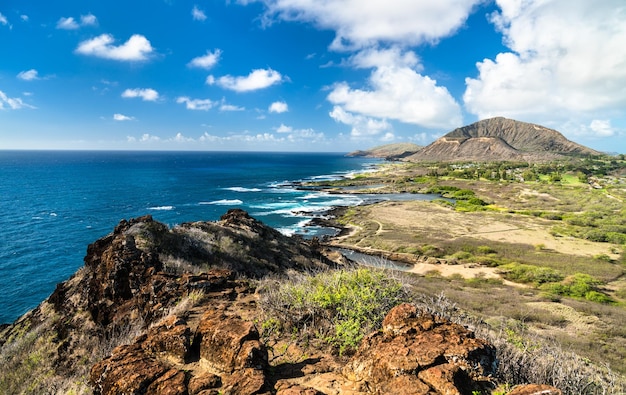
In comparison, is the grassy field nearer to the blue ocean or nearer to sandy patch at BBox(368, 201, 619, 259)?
sandy patch at BBox(368, 201, 619, 259)

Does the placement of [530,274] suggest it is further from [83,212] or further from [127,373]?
[83,212]

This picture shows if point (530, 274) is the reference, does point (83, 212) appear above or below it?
above

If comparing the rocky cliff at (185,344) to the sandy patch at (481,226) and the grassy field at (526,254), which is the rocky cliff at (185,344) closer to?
the grassy field at (526,254)

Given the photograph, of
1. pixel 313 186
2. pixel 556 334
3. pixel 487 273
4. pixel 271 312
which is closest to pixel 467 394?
pixel 271 312

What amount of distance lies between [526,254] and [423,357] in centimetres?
4880

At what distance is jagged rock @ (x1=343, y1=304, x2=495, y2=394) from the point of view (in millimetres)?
5074

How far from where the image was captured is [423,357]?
541 cm

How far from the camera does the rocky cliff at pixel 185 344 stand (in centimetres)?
542

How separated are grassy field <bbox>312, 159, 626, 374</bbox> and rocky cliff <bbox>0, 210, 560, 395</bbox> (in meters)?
6.84

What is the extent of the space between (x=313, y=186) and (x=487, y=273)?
8738 cm

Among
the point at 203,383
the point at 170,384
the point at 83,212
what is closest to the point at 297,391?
the point at 203,383

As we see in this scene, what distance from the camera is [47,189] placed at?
94000 millimetres

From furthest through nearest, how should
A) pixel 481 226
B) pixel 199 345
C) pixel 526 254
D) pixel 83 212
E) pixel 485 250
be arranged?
pixel 83 212, pixel 481 226, pixel 485 250, pixel 526 254, pixel 199 345

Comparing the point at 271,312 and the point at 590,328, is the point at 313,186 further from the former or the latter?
the point at 271,312
